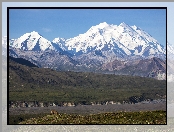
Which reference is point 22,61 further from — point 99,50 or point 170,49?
point 170,49

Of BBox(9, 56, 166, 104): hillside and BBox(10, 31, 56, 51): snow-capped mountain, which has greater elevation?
BBox(10, 31, 56, 51): snow-capped mountain

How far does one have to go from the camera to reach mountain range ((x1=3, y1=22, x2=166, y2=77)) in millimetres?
17203

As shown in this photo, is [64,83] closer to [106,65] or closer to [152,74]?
[106,65]

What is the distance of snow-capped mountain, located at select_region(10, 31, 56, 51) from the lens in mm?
16938

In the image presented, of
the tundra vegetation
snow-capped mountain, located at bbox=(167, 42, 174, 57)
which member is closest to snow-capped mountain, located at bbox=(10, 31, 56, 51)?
the tundra vegetation

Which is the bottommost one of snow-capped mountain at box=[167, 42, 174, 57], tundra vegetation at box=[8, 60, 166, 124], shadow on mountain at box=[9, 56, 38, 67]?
tundra vegetation at box=[8, 60, 166, 124]

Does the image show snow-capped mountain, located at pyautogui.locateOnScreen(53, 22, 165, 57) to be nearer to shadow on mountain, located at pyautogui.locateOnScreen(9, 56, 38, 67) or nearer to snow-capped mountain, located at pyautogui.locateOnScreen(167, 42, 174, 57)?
snow-capped mountain, located at pyautogui.locateOnScreen(167, 42, 174, 57)

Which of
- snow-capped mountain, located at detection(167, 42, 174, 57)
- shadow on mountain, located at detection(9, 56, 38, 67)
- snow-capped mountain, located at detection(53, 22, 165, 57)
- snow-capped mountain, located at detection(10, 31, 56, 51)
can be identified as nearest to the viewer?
snow-capped mountain, located at detection(10, 31, 56, 51)

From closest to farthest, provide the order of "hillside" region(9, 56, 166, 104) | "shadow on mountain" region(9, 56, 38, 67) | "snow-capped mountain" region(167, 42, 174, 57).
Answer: "shadow on mountain" region(9, 56, 38, 67) → "hillside" region(9, 56, 166, 104) → "snow-capped mountain" region(167, 42, 174, 57)

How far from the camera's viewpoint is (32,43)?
17.3 metres

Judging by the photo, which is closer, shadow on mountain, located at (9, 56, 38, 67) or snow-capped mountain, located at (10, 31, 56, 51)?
snow-capped mountain, located at (10, 31, 56, 51)

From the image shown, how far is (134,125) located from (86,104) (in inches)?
60.1

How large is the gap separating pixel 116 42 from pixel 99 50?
508 mm

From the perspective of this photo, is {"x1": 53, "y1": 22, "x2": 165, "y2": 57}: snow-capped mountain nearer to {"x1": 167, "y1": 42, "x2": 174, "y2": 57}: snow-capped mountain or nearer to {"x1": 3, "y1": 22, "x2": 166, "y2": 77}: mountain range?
{"x1": 3, "y1": 22, "x2": 166, "y2": 77}: mountain range
